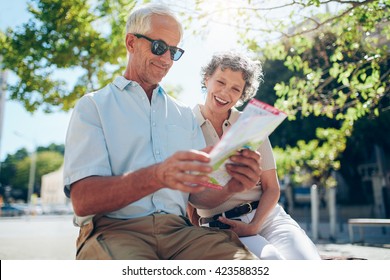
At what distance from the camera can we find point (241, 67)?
2.60m


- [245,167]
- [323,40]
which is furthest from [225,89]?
[323,40]

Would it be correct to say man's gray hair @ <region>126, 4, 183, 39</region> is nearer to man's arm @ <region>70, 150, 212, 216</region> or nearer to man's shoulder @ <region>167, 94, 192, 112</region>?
man's shoulder @ <region>167, 94, 192, 112</region>

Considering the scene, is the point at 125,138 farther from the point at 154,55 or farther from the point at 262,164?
→ the point at 262,164

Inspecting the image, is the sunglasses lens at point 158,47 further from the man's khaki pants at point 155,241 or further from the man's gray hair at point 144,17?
the man's khaki pants at point 155,241

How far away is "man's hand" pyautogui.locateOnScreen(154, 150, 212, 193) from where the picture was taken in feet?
4.17

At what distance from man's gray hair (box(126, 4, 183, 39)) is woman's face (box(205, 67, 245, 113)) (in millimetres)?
621

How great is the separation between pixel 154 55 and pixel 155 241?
0.93 m

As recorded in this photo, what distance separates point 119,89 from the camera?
6.50 feet

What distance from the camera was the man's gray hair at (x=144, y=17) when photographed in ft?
6.53

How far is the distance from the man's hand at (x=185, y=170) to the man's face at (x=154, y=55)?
32.5 inches

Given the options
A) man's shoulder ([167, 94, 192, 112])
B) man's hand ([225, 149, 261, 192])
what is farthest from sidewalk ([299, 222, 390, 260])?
man's shoulder ([167, 94, 192, 112])

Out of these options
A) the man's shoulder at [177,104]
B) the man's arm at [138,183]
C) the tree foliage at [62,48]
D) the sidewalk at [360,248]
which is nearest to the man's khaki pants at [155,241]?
the man's arm at [138,183]

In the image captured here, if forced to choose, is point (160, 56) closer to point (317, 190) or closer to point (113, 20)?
point (113, 20)
